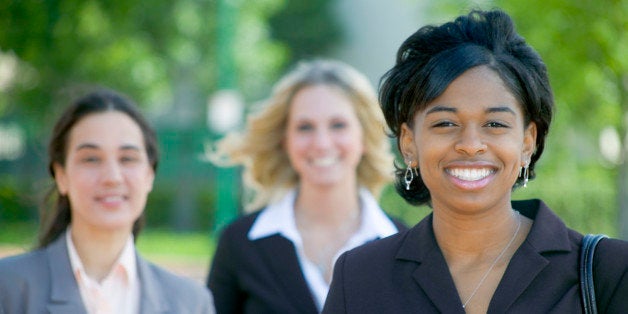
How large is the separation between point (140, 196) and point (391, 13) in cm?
2855

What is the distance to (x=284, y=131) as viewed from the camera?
6113 millimetres

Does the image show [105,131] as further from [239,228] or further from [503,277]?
[503,277]

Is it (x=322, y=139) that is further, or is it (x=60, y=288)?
(x=322, y=139)

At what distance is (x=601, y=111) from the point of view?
41.3 ft

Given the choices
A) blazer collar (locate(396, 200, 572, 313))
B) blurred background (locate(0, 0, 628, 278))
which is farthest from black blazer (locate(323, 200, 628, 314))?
blurred background (locate(0, 0, 628, 278))

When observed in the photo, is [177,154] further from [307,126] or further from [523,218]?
[523,218]

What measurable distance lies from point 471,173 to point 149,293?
1.83 m

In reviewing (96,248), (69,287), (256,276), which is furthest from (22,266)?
(256,276)

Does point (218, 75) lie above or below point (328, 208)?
above

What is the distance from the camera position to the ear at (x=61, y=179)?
15.3ft

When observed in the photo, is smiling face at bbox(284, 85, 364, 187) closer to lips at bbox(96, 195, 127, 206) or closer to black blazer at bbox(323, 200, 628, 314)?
lips at bbox(96, 195, 127, 206)

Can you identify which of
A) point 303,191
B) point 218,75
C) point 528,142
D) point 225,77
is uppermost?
point 218,75

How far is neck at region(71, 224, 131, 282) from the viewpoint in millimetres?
4504

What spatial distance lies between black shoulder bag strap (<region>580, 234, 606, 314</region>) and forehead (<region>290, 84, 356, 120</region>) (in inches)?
104
